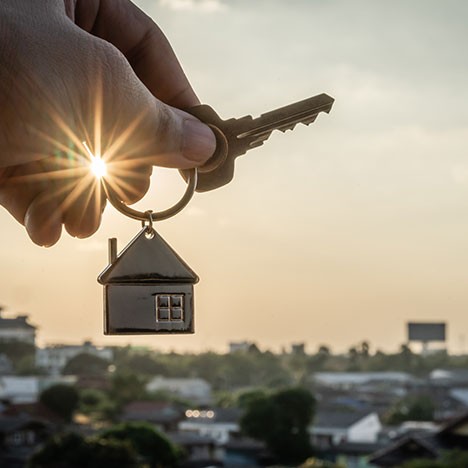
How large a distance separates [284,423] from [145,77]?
19.4 meters

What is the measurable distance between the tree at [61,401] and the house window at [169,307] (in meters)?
22.1

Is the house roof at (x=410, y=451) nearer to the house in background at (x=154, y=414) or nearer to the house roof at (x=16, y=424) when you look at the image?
the house roof at (x=16, y=424)

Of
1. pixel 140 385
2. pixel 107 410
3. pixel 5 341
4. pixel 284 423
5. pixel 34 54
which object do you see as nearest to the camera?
pixel 34 54

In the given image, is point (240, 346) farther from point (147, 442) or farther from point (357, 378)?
point (147, 442)

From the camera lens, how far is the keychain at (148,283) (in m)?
0.66

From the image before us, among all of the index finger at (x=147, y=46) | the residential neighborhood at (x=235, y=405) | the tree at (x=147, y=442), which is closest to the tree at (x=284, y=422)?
the residential neighborhood at (x=235, y=405)

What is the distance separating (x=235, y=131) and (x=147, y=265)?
10 centimetres

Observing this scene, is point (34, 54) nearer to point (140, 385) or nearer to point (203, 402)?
point (140, 385)

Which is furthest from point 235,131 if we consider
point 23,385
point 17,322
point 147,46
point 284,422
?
point 17,322

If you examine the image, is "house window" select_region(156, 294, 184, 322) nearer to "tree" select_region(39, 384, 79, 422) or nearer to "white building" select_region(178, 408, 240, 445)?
"white building" select_region(178, 408, 240, 445)

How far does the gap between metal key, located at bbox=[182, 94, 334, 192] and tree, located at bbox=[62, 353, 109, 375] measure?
31.5m

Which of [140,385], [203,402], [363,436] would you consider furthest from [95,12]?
[203,402]

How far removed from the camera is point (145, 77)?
870 mm

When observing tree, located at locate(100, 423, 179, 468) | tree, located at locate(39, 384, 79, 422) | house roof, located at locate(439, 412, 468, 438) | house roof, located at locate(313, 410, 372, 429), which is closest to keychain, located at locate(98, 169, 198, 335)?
house roof, located at locate(439, 412, 468, 438)
